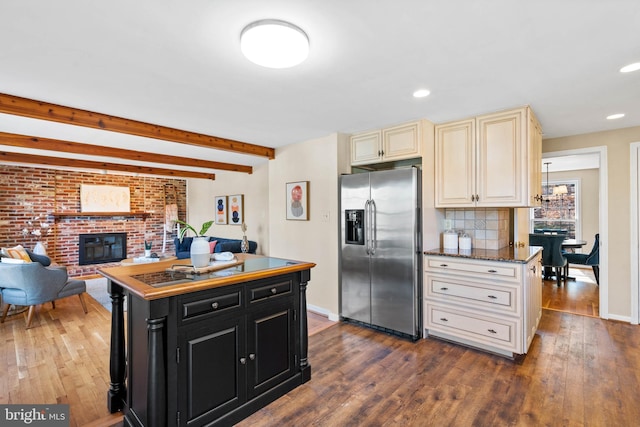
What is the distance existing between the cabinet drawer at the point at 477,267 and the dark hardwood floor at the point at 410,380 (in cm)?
74

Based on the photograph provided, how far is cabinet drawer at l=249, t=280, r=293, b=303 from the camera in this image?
2019 millimetres

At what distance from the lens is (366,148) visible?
3686 millimetres

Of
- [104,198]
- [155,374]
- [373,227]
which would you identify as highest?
[104,198]

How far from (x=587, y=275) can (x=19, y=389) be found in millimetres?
8290

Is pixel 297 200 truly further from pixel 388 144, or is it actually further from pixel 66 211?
pixel 66 211

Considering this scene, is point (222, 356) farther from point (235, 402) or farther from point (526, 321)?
point (526, 321)

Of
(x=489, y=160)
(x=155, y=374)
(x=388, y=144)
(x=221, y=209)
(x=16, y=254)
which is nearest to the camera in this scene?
(x=155, y=374)

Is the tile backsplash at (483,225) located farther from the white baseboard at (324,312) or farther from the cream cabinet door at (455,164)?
the white baseboard at (324,312)

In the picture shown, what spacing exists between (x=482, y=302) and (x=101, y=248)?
7.20m

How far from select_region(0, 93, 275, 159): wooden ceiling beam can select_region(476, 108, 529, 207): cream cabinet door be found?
2.92m

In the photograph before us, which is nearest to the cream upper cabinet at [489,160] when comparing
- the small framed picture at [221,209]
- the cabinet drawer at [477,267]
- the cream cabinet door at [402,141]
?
the cream cabinet door at [402,141]

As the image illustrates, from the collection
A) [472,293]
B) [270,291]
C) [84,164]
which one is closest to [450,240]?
[472,293]

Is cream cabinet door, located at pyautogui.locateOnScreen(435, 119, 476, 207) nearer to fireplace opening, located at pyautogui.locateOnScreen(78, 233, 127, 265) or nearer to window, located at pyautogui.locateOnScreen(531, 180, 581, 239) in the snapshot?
window, located at pyautogui.locateOnScreen(531, 180, 581, 239)

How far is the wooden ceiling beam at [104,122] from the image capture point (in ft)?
8.41
